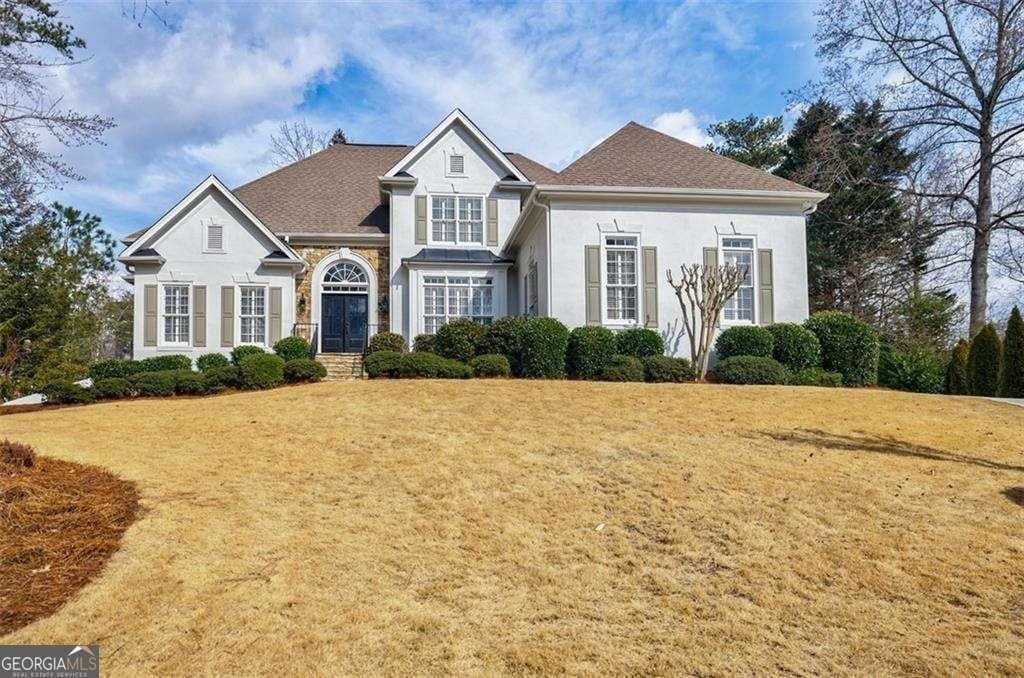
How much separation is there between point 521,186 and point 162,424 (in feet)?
43.8

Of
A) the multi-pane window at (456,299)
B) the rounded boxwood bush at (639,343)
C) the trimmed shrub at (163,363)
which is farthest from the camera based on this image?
the multi-pane window at (456,299)

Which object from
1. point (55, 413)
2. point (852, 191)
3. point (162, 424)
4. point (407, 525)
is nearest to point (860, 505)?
point (407, 525)

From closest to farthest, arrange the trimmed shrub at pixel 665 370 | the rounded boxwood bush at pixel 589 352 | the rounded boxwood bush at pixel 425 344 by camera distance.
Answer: the trimmed shrub at pixel 665 370 → the rounded boxwood bush at pixel 589 352 → the rounded boxwood bush at pixel 425 344

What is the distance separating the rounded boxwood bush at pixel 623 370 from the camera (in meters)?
13.5

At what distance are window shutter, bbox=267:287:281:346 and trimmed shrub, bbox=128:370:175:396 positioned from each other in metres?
4.99

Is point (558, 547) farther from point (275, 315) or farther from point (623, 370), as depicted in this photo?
point (275, 315)

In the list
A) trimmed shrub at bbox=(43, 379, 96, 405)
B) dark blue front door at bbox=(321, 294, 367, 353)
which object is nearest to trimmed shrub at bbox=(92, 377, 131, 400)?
trimmed shrub at bbox=(43, 379, 96, 405)

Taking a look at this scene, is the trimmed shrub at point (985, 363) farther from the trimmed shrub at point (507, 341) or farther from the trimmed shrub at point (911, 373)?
the trimmed shrub at point (507, 341)

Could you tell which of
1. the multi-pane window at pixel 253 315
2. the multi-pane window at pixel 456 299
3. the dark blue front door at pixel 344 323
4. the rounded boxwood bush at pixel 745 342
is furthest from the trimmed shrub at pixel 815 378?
the multi-pane window at pixel 253 315

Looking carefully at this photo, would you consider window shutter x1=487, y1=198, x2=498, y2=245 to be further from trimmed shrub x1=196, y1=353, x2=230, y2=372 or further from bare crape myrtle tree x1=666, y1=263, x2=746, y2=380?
trimmed shrub x1=196, y1=353, x2=230, y2=372

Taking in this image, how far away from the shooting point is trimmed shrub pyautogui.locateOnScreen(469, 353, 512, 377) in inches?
534

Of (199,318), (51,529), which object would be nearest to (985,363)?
(51,529)

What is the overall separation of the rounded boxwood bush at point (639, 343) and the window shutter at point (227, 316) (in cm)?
1143

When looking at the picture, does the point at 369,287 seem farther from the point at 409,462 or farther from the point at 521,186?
the point at 409,462
